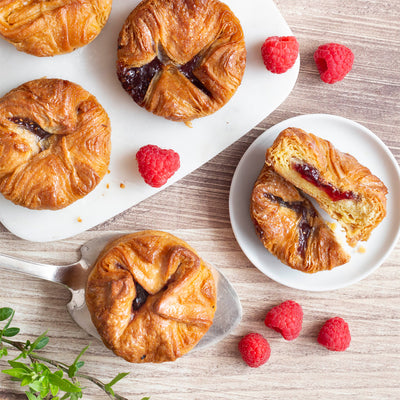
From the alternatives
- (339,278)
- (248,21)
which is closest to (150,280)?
(339,278)

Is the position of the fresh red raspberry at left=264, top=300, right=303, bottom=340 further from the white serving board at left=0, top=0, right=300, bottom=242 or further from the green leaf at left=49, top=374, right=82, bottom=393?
the green leaf at left=49, top=374, right=82, bottom=393

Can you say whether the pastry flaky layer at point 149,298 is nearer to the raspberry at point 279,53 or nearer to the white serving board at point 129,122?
the white serving board at point 129,122

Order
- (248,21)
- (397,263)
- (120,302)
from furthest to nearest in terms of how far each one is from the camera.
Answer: (397,263) < (248,21) < (120,302)

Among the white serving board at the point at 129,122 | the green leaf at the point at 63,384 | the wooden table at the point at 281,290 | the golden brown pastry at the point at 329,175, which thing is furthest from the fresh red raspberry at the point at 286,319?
the green leaf at the point at 63,384

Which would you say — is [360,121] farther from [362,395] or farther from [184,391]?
[184,391]

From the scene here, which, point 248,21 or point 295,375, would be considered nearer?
point 248,21

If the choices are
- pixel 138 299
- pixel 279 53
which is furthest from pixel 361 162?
pixel 138 299

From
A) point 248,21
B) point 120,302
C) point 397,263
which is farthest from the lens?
point 397,263
